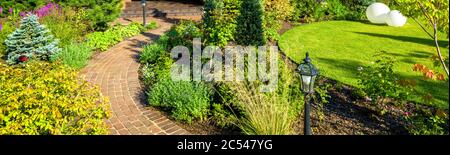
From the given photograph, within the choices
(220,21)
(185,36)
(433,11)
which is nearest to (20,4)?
(185,36)

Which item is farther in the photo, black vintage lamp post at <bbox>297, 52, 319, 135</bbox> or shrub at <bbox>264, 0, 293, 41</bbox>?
shrub at <bbox>264, 0, 293, 41</bbox>

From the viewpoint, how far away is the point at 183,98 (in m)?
6.55

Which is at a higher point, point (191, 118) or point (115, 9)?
point (115, 9)

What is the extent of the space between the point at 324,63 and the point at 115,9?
340 inches

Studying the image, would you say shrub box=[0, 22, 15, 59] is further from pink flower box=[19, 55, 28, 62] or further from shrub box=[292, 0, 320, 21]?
shrub box=[292, 0, 320, 21]

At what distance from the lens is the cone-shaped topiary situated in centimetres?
928

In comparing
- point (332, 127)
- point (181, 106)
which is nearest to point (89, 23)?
point (181, 106)

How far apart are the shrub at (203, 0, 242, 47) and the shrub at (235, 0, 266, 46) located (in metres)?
Result: 0.18

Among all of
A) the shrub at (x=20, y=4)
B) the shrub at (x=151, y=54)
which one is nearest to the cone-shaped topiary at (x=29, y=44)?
the shrub at (x=151, y=54)

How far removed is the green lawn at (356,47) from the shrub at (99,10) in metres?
6.87

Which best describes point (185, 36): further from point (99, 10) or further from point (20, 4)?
point (20, 4)

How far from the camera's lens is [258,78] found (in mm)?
6594

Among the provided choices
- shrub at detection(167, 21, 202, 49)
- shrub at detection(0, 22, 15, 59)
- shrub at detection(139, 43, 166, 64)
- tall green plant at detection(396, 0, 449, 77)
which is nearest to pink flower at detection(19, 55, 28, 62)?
shrub at detection(0, 22, 15, 59)
